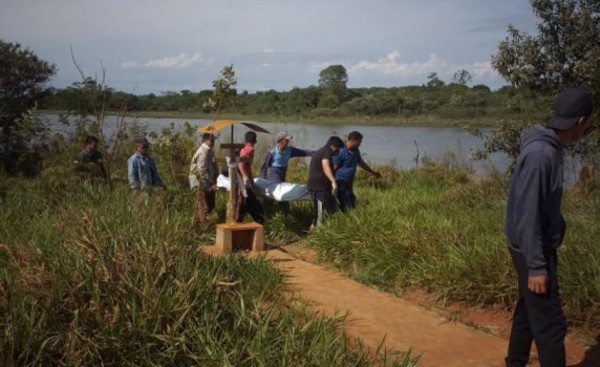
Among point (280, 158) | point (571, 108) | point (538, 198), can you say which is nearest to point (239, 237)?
point (280, 158)

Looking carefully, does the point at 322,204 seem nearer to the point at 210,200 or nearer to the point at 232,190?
the point at 232,190

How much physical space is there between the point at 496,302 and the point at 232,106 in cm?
402

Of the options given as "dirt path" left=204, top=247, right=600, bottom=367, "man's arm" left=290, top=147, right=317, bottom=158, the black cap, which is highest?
the black cap

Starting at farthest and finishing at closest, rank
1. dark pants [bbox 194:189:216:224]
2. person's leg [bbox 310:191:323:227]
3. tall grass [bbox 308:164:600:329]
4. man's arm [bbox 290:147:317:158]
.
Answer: man's arm [bbox 290:147:317:158] → person's leg [bbox 310:191:323:227] → dark pants [bbox 194:189:216:224] → tall grass [bbox 308:164:600:329]

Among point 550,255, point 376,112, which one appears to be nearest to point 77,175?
point 550,255

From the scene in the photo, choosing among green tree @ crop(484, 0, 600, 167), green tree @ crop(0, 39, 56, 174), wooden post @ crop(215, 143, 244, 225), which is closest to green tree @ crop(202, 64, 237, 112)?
wooden post @ crop(215, 143, 244, 225)

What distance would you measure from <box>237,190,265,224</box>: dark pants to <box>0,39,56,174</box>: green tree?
22.8 feet

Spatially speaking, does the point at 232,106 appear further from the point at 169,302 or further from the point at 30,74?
the point at 30,74

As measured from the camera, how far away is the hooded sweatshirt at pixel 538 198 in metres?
3.05

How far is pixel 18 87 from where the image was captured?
1489 cm

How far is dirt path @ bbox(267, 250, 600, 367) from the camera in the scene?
4.07 meters

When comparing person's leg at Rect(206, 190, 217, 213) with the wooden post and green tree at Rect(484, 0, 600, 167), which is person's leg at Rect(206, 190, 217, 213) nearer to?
the wooden post

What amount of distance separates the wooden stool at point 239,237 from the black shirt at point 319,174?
4.22 feet

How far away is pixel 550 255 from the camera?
10.5ft
